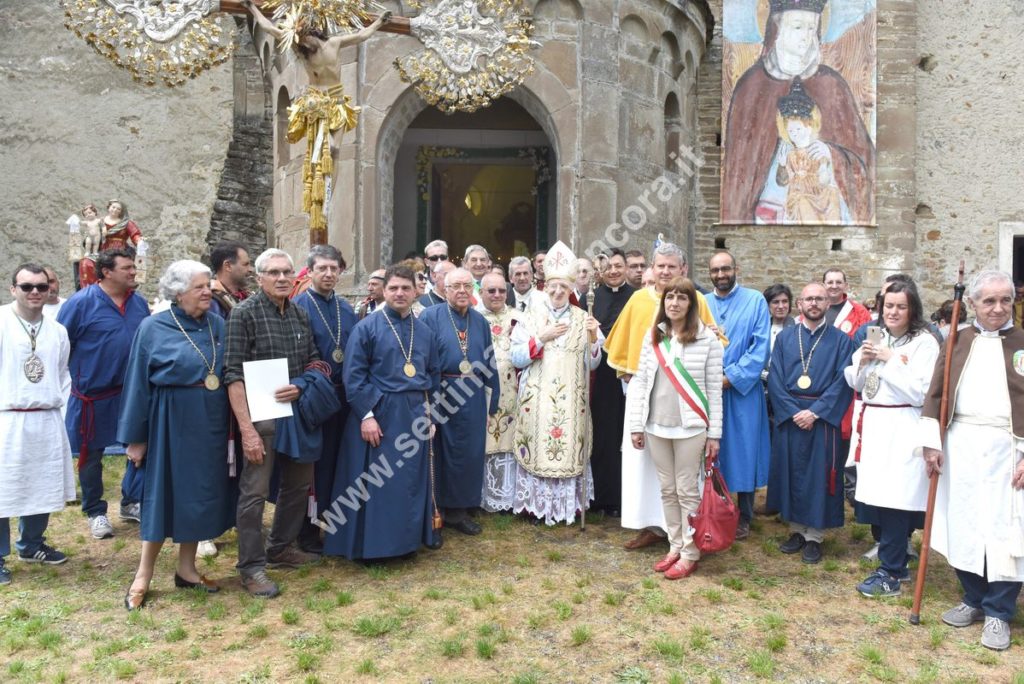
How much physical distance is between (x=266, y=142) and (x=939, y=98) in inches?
447

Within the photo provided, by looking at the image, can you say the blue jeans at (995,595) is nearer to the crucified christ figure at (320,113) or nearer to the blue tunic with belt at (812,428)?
the blue tunic with belt at (812,428)

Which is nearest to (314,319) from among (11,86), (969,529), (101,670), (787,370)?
Result: (101,670)

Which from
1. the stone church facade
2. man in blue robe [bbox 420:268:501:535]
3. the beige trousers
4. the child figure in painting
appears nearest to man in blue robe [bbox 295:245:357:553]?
man in blue robe [bbox 420:268:501:535]

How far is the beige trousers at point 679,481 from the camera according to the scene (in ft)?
14.5

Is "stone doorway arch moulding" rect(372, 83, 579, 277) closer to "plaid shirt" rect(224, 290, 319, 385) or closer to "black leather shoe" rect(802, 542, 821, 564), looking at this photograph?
"plaid shirt" rect(224, 290, 319, 385)

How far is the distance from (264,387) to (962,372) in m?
3.46

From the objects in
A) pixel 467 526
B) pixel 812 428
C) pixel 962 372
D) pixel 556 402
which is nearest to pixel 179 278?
pixel 467 526

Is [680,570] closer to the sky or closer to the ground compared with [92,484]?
closer to the ground

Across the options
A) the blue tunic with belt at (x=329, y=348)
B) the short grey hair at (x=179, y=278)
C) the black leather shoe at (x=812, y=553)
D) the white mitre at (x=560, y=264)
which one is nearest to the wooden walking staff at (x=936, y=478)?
the black leather shoe at (x=812, y=553)

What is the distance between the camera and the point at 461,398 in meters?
5.27

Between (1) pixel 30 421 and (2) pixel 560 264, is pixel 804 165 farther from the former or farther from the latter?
(1) pixel 30 421

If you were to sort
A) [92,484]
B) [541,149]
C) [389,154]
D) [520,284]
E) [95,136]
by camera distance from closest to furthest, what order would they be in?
[92,484] < [520,284] < [389,154] < [541,149] < [95,136]

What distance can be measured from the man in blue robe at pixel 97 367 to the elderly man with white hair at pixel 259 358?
5.15 ft

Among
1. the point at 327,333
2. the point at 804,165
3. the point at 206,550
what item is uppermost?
the point at 804,165
